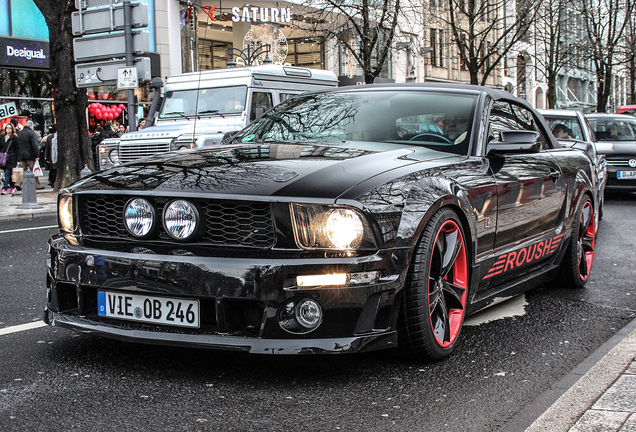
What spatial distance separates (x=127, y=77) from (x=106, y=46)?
129cm

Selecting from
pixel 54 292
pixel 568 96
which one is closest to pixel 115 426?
pixel 54 292

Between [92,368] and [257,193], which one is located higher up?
[257,193]

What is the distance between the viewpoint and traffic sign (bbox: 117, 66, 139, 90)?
563 inches

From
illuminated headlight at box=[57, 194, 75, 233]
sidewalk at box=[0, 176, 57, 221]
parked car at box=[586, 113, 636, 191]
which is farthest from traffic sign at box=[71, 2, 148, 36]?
illuminated headlight at box=[57, 194, 75, 233]

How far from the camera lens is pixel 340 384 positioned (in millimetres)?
3582

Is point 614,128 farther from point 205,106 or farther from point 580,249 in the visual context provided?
point 580,249

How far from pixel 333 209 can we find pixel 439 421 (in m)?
0.97

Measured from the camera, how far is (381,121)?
4824 millimetres

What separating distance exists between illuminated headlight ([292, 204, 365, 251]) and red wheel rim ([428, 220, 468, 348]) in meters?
0.57

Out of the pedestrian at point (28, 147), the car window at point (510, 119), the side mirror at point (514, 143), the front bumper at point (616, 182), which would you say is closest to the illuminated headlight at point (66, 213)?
the side mirror at point (514, 143)

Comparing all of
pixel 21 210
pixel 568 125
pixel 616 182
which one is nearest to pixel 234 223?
pixel 568 125

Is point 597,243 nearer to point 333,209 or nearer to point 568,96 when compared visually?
point 333,209

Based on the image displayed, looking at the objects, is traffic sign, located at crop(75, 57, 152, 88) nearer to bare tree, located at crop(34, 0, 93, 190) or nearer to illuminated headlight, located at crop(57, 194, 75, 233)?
bare tree, located at crop(34, 0, 93, 190)

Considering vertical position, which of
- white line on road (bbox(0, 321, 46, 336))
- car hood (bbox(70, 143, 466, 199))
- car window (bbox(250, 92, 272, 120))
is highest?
car window (bbox(250, 92, 272, 120))
